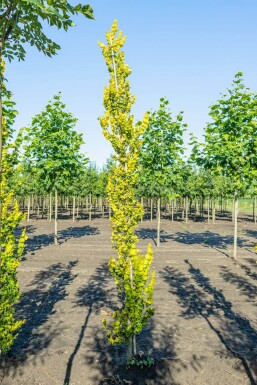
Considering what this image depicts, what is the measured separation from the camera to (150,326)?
324 inches

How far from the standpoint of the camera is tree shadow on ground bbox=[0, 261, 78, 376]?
21.6 feet

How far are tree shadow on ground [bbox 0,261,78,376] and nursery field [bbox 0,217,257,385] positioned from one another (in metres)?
0.02

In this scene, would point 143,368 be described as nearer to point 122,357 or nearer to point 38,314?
point 122,357

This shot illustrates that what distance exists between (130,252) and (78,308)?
4.32m

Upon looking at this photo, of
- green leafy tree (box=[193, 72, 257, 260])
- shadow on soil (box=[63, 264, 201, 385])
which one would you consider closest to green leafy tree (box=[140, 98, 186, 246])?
green leafy tree (box=[193, 72, 257, 260])

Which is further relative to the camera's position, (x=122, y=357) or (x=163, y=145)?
(x=163, y=145)

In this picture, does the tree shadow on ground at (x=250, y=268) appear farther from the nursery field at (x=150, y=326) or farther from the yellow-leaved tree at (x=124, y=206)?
the yellow-leaved tree at (x=124, y=206)

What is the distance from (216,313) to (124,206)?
16.0 ft

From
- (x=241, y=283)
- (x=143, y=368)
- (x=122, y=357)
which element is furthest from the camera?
(x=241, y=283)

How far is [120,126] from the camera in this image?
6.61m

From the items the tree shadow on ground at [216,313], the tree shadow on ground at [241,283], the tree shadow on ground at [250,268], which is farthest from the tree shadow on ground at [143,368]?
the tree shadow on ground at [250,268]

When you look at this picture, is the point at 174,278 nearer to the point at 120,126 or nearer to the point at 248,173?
the point at 248,173

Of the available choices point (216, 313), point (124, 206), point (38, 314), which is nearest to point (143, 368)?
point (124, 206)

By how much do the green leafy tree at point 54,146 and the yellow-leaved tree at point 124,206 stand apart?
10.9m
